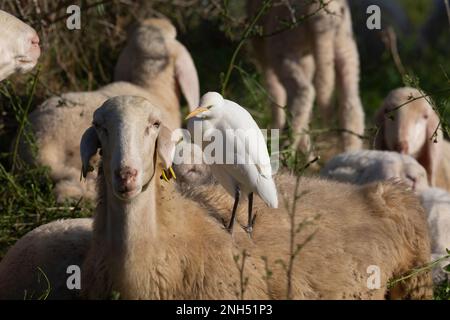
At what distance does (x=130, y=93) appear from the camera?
7.95 m

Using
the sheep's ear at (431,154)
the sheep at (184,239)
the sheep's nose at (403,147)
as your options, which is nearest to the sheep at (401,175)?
the sheep's nose at (403,147)

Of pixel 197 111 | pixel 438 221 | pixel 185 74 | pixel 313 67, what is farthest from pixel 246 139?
pixel 313 67

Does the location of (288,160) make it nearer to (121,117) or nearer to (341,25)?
(121,117)

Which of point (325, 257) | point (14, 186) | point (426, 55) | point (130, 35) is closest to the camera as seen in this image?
point (325, 257)

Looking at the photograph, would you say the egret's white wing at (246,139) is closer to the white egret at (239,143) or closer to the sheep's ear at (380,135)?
the white egret at (239,143)

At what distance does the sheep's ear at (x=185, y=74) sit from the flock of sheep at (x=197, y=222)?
2.91ft

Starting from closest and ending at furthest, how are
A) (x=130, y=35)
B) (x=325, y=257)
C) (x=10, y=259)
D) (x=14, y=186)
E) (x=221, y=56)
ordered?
(x=325, y=257)
(x=10, y=259)
(x=14, y=186)
(x=130, y=35)
(x=221, y=56)

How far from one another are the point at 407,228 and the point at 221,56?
18.7ft

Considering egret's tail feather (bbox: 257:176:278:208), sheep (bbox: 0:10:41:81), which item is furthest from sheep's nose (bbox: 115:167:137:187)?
sheep (bbox: 0:10:41:81)

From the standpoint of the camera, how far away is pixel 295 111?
8516 millimetres

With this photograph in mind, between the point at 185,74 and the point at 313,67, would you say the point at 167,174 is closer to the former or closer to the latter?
the point at 185,74

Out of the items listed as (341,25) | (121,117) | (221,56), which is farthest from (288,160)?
(221,56)

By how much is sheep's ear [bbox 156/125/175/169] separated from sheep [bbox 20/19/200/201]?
2.70 metres

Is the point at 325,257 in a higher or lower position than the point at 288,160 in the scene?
lower
